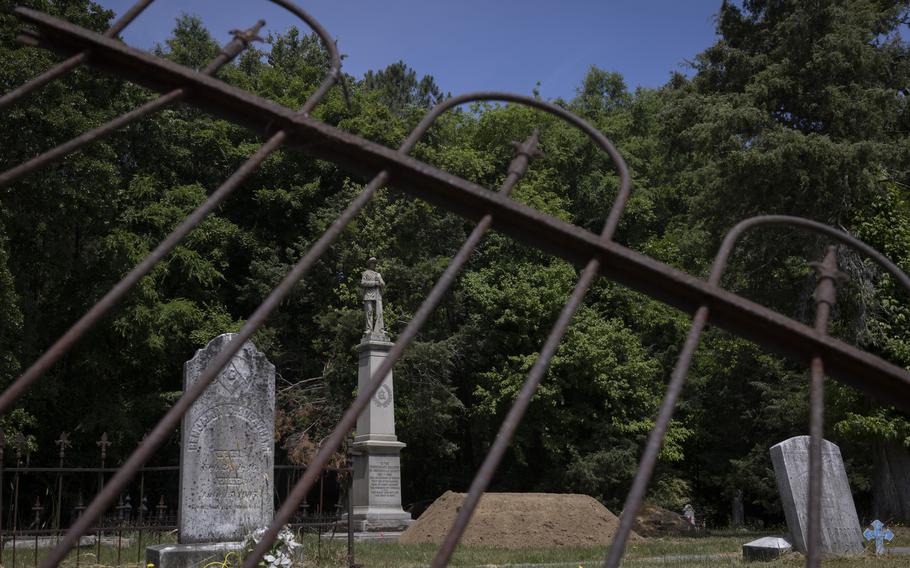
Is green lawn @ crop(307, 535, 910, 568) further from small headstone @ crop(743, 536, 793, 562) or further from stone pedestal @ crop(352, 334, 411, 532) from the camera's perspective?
stone pedestal @ crop(352, 334, 411, 532)

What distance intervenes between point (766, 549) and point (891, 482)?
955 centimetres

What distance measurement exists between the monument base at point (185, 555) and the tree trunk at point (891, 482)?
14.2 metres

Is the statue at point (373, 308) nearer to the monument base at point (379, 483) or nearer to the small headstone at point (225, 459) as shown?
the monument base at point (379, 483)

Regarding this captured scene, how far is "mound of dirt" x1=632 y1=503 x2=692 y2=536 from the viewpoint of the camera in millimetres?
19953

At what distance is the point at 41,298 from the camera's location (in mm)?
21156

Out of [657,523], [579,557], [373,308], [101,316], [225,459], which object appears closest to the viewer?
[101,316]

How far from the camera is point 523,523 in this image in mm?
13922

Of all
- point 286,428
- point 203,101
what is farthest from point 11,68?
point 203,101

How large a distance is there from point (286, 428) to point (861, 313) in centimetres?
1394

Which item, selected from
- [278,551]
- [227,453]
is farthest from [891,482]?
[278,551]

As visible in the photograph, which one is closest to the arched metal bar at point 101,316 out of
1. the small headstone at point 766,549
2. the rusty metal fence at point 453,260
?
the rusty metal fence at point 453,260

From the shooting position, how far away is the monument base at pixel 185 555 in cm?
813

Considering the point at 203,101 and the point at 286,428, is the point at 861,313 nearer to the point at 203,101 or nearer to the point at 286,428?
the point at 286,428

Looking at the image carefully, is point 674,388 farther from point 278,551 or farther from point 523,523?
point 523,523
